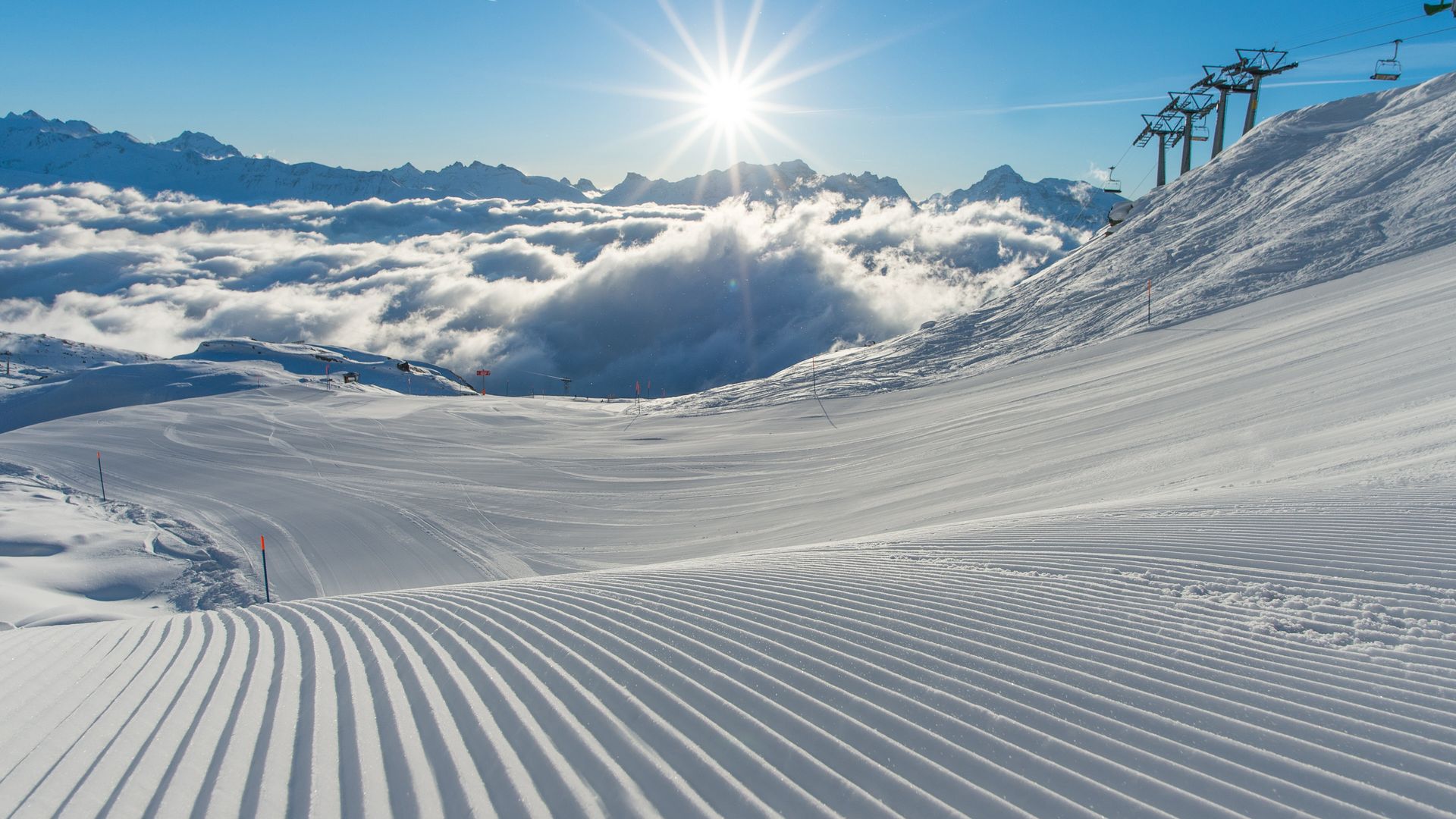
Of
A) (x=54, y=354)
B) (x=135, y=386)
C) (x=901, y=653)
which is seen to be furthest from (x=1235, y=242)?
(x=54, y=354)

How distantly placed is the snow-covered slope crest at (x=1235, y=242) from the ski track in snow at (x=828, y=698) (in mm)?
24672

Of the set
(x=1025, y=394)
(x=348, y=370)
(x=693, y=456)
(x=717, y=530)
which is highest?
(x=348, y=370)

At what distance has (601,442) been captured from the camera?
28.9m

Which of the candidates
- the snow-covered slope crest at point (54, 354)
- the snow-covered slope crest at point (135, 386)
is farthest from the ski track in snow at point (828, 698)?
the snow-covered slope crest at point (54, 354)

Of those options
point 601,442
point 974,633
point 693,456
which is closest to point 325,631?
point 974,633

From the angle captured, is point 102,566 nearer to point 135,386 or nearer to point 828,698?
point 828,698

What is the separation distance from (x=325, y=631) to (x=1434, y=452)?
14.1 meters

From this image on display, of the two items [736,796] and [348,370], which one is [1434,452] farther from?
[348,370]

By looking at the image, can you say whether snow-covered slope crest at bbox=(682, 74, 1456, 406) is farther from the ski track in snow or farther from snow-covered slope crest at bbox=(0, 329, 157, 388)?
snow-covered slope crest at bbox=(0, 329, 157, 388)

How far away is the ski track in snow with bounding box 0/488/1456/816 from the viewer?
336 centimetres

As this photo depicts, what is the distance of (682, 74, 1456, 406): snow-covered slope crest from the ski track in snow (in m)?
24.7

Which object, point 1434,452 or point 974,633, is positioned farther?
point 1434,452

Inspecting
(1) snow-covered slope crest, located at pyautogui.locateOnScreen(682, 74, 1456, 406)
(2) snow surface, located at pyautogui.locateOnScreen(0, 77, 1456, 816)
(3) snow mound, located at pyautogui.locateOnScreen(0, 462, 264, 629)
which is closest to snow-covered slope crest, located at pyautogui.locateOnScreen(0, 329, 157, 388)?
(3) snow mound, located at pyautogui.locateOnScreen(0, 462, 264, 629)

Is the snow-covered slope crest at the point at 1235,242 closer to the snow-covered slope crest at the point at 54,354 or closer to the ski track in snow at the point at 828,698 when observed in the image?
the ski track in snow at the point at 828,698
